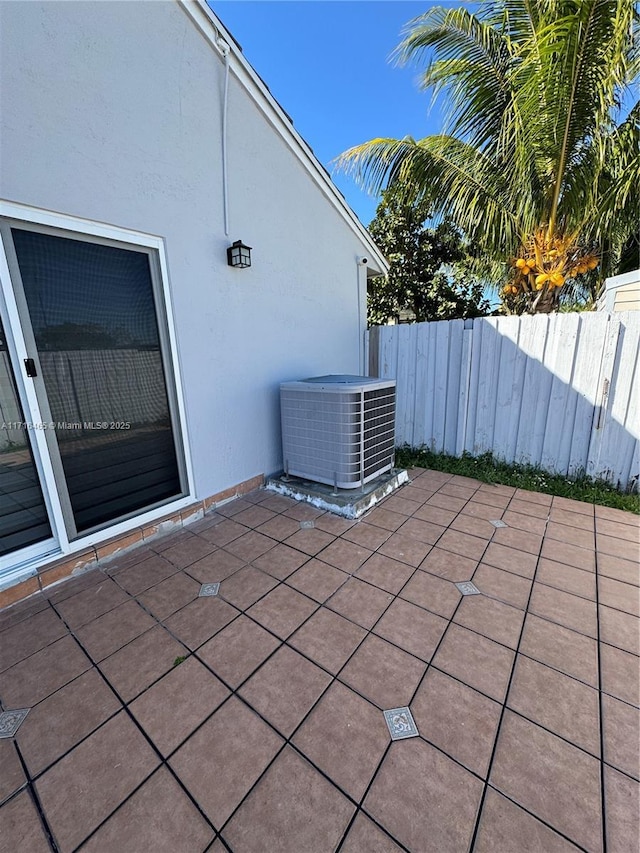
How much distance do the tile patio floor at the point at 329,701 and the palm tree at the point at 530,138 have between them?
396 centimetres

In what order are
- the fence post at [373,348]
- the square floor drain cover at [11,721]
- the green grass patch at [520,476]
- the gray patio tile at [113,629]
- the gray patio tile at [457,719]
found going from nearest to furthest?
the gray patio tile at [457,719], the square floor drain cover at [11,721], the gray patio tile at [113,629], the green grass patch at [520,476], the fence post at [373,348]

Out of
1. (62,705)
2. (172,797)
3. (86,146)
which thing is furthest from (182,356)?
(172,797)

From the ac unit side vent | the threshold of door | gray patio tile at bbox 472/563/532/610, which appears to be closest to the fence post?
the ac unit side vent

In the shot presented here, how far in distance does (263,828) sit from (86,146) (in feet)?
11.2

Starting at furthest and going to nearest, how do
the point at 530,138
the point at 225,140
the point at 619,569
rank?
the point at 530,138 < the point at 225,140 < the point at 619,569

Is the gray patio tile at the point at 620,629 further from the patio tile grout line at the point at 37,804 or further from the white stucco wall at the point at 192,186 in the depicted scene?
the white stucco wall at the point at 192,186

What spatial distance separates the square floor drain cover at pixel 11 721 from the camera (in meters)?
1.39

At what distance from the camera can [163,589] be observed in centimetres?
218

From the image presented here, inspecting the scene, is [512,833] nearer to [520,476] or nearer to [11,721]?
[11,721]

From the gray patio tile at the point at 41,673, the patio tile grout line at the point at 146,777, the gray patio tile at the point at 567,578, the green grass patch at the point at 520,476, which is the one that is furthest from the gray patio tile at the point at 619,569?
the gray patio tile at the point at 41,673

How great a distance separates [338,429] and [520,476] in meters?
2.15

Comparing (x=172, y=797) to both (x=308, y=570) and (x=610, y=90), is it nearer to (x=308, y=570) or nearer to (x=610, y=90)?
(x=308, y=570)

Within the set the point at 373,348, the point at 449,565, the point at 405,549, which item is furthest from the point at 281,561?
the point at 373,348

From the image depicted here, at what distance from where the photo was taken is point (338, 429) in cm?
306
